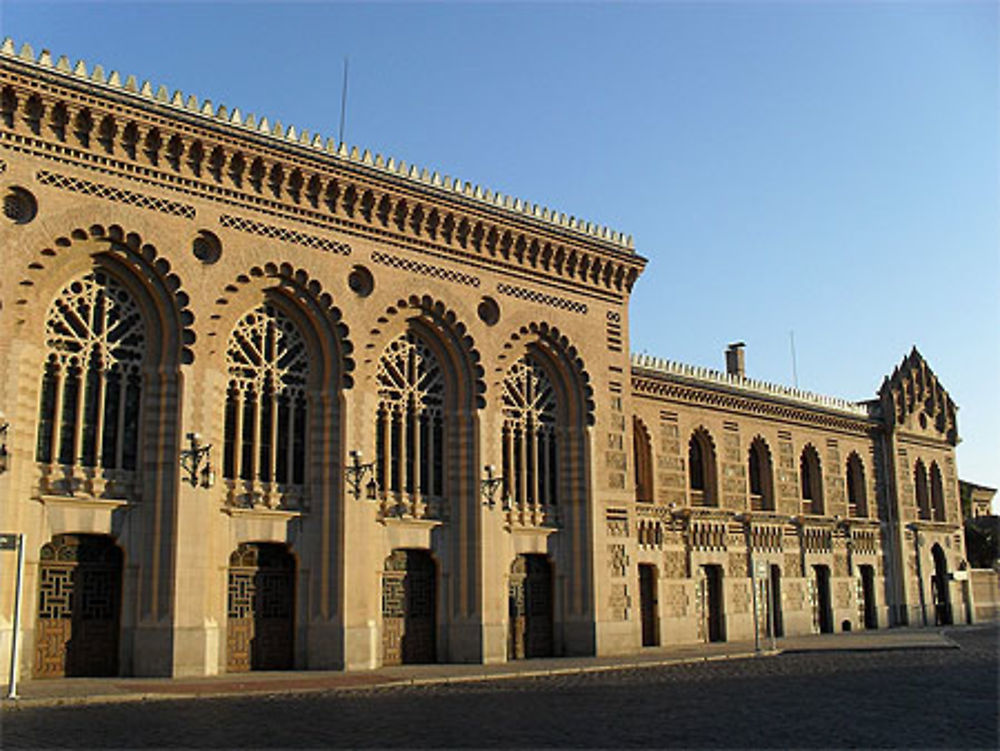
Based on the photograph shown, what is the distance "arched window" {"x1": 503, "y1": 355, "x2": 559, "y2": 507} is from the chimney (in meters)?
15.8

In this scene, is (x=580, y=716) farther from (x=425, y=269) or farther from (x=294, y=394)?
(x=425, y=269)

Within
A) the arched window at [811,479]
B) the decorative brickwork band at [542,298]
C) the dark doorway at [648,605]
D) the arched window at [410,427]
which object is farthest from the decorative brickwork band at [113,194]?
the arched window at [811,479]

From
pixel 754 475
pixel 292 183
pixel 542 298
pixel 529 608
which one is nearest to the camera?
pixel 292 183

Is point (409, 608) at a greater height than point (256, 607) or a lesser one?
lesser

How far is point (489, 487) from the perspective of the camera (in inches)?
1127

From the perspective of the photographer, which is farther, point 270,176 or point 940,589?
point 940,589

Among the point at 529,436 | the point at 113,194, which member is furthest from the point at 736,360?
the point at 113,194

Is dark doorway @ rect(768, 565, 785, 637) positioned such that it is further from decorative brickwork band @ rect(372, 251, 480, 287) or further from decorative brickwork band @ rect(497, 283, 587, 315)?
decorative brickwork band @ rect(372, 251, 480, 287)

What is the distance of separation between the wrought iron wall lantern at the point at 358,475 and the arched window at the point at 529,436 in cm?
481

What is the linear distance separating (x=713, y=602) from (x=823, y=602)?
24.5 feet

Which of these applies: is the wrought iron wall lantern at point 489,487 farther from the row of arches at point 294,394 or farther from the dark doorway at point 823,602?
the dark doorway at point 823,602

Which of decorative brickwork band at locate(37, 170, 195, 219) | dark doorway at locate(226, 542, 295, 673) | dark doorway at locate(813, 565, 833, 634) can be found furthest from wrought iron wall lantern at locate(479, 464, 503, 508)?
dark doorway at locate(813, 565, 833, 634)

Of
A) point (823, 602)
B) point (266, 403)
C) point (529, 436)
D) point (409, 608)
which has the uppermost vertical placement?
point (266, 403)

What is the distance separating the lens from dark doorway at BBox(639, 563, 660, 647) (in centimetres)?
3391
